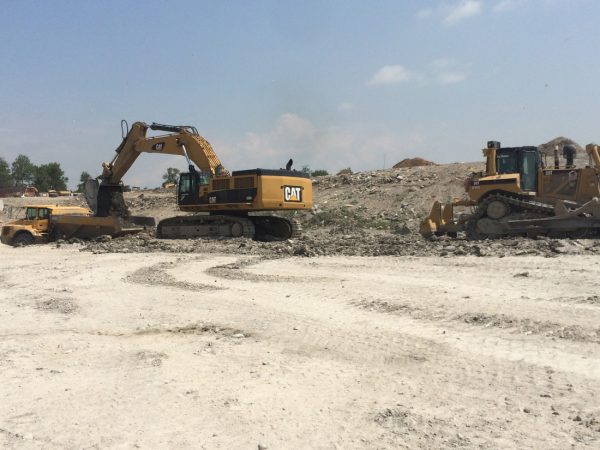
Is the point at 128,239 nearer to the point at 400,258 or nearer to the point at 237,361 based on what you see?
the point at 400,258

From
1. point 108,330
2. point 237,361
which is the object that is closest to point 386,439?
point 237,361

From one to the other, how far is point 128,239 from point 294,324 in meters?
13.4

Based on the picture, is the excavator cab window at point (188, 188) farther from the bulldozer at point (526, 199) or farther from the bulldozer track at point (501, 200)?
the bulldozer track at point (501, 200)

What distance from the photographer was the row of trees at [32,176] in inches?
3337

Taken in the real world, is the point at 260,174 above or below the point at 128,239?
above

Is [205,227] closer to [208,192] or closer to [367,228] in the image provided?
[208,192]

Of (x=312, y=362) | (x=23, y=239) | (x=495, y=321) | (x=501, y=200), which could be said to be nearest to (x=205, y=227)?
(x=23, y=239)

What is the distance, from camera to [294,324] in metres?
7.24

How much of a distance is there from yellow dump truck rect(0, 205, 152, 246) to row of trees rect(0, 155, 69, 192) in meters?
67.0

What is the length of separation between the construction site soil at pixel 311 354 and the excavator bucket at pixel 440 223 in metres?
4.25

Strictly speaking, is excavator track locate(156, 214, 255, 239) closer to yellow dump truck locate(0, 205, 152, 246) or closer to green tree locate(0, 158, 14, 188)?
yellow dump truck locate(0, 205, 152, 246)

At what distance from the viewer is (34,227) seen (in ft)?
68.8

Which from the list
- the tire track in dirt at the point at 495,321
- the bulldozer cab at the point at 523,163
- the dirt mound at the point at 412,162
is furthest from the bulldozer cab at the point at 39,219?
the dirt mound at the point at 412,162

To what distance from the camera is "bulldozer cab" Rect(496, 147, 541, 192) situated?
16281 millimetres
